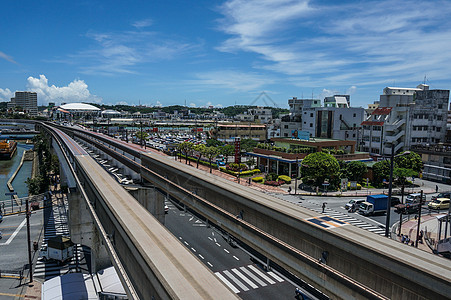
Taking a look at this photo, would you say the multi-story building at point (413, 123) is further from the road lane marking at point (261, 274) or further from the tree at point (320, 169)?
the road lane marking at point (261, 274)

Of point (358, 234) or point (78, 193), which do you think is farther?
point (78, 193)

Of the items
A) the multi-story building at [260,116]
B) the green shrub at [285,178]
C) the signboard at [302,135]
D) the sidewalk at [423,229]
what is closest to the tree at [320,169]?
the green shrub at [285,178]

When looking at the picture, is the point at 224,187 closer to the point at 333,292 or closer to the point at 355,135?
the point at 333,292

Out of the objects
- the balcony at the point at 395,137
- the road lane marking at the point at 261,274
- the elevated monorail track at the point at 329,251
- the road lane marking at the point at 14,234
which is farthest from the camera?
the balcony at the point at 395,137

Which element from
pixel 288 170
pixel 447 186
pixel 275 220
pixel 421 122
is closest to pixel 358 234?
pixel 275 220

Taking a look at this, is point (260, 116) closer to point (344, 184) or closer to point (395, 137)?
point (395, 137)

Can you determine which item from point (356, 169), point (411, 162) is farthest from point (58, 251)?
point (411, 162)
